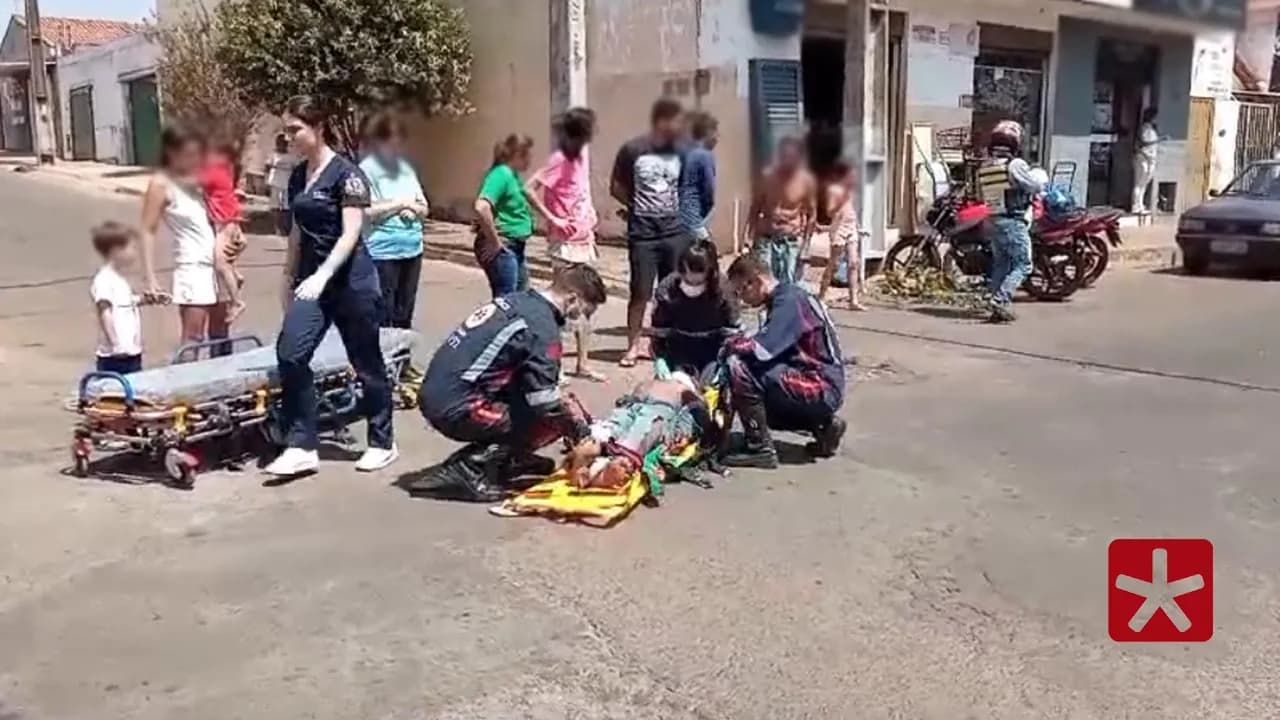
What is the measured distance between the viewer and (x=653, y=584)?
4.23m

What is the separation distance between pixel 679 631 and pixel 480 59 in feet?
5.75

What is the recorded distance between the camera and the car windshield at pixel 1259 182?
45.3 ft

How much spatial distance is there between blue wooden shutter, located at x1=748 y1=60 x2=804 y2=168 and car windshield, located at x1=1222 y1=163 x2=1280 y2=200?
1329 centimetres

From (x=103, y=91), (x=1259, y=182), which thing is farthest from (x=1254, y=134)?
(x=103, y=91)

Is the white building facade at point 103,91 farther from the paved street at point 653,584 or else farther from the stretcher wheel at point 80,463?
the stretcher wheel at point 80,463

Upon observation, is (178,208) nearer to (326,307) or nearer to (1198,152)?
(326,307)

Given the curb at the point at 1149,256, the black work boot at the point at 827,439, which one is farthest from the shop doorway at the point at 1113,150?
the black work boot at the point at 827,439

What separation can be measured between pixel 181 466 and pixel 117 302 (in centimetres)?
246

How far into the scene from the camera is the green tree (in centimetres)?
221

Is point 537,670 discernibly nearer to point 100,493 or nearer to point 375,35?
point 375,35

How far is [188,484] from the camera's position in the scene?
17.1 ft

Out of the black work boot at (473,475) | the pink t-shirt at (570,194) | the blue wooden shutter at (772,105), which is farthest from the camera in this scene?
the black work boot at (473,475)

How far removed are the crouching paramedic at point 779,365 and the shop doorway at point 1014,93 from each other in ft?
25.3

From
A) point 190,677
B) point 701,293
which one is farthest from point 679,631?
point 701,293
